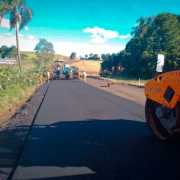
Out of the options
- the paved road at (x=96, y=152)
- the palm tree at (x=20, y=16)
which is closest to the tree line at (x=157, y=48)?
the palm tree at (x=20, y=16)

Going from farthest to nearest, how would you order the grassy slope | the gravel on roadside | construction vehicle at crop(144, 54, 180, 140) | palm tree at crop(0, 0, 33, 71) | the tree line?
the grassy slope
the tree line
palm tree at crop(0, 0, 33, 71)
construction vehicle at crop(144, 54, 180, 140)
the gravel on roadside

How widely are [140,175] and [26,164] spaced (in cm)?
A: 218

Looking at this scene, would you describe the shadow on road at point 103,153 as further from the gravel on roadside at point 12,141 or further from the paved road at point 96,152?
the gravel on roadside at point 12,141

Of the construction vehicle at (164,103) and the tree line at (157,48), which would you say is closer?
the construction vehicle at (164,103)

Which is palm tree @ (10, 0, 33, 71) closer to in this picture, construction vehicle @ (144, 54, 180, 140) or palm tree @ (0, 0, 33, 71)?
palm tree @ (0, 0, 33, 71)

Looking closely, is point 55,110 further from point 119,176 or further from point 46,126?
point 119,176

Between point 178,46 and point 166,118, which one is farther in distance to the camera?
point 178,46

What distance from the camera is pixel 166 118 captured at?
4910 millimetres

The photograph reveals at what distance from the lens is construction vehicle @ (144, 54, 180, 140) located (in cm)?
413

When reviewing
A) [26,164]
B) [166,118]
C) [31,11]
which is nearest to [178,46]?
[31,11]

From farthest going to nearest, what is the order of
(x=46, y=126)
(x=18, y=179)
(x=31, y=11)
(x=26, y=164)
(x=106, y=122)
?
(x=31, y=11) → (x=106, y=122) → (x=46, y=126) → (x=26, y=164) → (x=18, y=179)

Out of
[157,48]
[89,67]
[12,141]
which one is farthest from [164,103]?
[89,67]

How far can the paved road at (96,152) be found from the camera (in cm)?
371

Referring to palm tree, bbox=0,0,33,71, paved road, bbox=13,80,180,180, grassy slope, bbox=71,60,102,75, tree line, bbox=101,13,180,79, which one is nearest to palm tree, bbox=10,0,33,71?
palm tree, bbox=0,0,33,71
